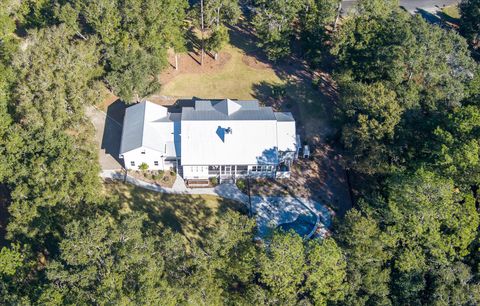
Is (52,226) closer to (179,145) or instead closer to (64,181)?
(64,181)

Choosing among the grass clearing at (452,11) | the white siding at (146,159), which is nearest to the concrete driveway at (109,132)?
the white siding at (146,159)

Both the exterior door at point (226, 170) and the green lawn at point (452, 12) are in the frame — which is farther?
the green lawn at point (452, 12)

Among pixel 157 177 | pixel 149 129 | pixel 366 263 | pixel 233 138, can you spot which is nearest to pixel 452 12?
pixel 233 138

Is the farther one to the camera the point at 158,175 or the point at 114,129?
the point at 114,129

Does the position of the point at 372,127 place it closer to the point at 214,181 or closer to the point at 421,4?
the point at 214,181

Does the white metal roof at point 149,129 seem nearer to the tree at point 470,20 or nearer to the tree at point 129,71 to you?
the tree at point 129,71
